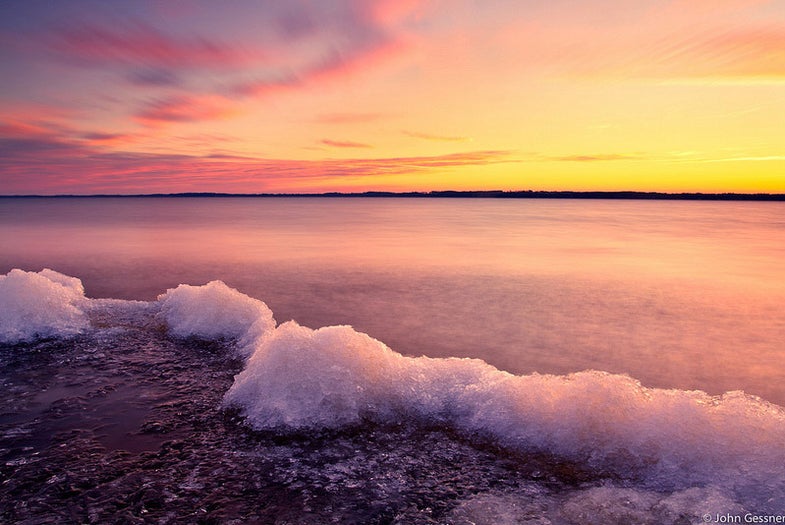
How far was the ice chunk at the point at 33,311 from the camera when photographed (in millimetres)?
6816

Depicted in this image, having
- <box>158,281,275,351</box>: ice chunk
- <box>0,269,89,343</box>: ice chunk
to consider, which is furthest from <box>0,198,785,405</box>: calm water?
<box>0,269,89,343</box>: ice chunk

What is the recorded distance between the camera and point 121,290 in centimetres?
1125

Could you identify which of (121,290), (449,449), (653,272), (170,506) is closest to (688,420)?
(449,449)

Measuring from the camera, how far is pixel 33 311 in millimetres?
7172

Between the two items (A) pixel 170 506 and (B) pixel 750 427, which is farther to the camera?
(B) pixel 750 427

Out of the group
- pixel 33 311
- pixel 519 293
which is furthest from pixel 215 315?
pixel 519 293

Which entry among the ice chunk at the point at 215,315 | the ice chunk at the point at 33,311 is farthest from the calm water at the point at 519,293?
the ice chunk at the point at 33,311

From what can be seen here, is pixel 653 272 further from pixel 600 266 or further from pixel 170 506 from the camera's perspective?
pixel 170 506

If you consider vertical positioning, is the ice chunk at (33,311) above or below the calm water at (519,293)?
above

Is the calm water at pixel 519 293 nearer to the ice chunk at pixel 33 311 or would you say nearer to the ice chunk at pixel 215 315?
the ice chunk at pixel 215 315

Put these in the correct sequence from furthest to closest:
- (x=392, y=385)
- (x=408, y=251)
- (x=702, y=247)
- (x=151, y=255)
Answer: (x=702, y=247) → (x=408, y=251) → (x=151, y=255) → (x=392, y=385)

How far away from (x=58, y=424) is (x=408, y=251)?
16450 millimetres

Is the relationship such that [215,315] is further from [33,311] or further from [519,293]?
[519,293]

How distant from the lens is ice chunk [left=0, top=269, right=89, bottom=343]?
6.82 meters
